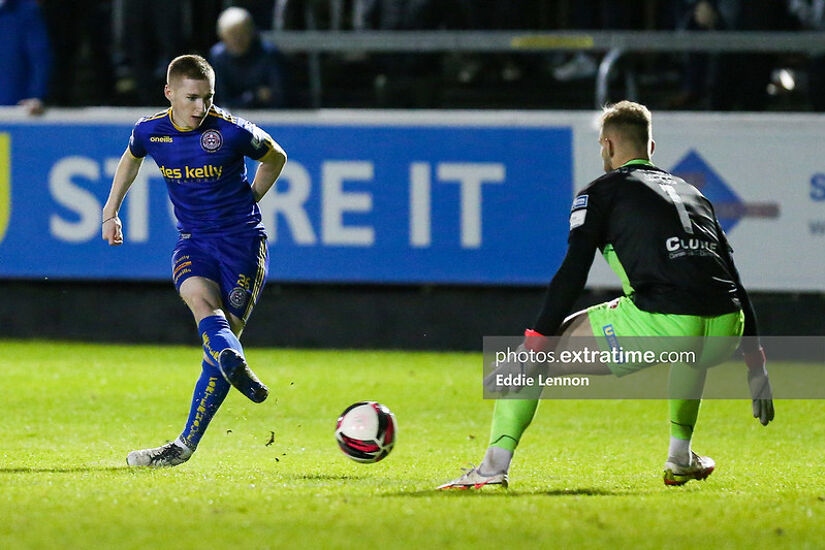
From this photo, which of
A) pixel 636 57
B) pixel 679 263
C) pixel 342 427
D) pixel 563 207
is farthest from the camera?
pixel 636 57

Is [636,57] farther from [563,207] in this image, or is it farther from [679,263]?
[679,263]

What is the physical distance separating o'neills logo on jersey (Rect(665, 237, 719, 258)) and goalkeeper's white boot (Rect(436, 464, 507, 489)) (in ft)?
3.98

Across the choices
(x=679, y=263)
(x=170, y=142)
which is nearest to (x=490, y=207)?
(x=170, y=142)

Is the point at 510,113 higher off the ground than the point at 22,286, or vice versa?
the point at 510,113

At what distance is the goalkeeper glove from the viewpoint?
6.61m

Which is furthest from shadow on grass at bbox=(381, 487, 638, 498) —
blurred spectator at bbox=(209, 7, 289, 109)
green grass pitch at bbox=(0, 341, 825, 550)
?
blurred spectator at bbox=(209, 7, 289, 109)

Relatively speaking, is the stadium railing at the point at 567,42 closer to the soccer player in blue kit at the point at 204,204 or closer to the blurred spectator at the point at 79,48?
the blurred spectator at the point at 79,48

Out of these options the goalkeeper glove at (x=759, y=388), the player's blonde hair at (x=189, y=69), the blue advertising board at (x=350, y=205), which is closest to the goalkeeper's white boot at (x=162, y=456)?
the player's blonde hair at (x=189, y=69)

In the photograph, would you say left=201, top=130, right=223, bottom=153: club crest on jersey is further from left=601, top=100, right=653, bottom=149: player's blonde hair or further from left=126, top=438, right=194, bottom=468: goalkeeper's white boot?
left=601, top=100, right=653, bottom=149: player's blonde hair

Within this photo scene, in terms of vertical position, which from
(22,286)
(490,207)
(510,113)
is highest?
(510,113)

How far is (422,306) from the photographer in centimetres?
1264

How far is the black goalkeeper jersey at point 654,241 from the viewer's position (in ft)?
21.0

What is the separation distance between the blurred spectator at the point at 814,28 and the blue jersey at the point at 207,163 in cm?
682

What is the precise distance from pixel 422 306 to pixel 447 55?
272 cm
